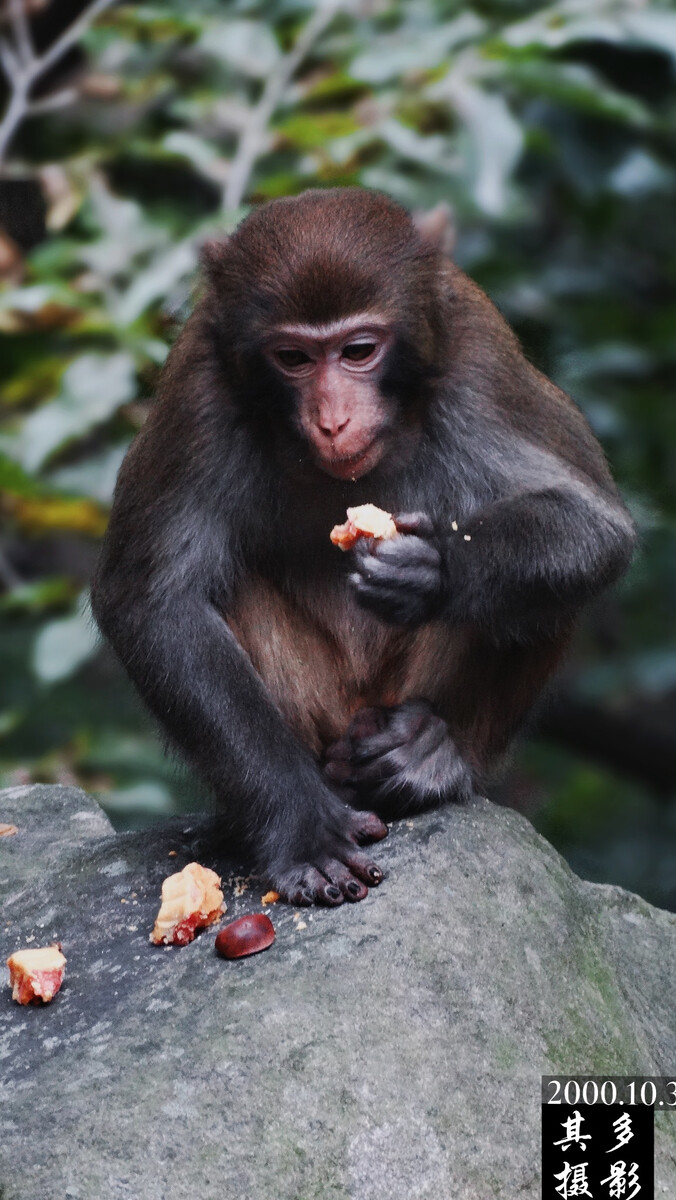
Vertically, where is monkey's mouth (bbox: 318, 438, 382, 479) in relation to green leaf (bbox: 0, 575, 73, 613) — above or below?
above

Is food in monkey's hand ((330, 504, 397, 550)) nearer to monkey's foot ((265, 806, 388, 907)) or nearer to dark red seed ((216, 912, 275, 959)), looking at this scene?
monkey's foot ((265, 806, 388, 907))

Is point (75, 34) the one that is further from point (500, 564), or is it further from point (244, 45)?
point (500, 564)

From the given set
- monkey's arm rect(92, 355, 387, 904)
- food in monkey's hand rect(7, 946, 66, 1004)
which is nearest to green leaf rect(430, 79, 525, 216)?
monkey's arm rect(92, 355, 387, 904)

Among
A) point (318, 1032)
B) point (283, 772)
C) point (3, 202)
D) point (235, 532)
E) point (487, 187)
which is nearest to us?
point (318, 1032)

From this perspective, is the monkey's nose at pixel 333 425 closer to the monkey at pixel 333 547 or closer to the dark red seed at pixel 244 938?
the monkey at pixel 333 547

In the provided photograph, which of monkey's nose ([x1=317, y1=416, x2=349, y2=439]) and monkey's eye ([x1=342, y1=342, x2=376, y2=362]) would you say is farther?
monkey's eye ([x1=342, y1=342, x2=376, y2=362])

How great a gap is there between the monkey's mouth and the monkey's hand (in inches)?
7.5

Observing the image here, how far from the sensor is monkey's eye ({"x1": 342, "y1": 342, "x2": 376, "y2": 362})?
4.56 meters

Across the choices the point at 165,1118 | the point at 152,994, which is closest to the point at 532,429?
the point at 152,994

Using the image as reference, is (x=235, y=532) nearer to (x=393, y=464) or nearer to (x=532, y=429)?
(x=393, y=464)

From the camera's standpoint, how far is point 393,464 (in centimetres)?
494

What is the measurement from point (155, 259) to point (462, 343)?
275 cm

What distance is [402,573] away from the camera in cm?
457

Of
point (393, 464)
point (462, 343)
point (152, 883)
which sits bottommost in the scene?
point (152, 883)
